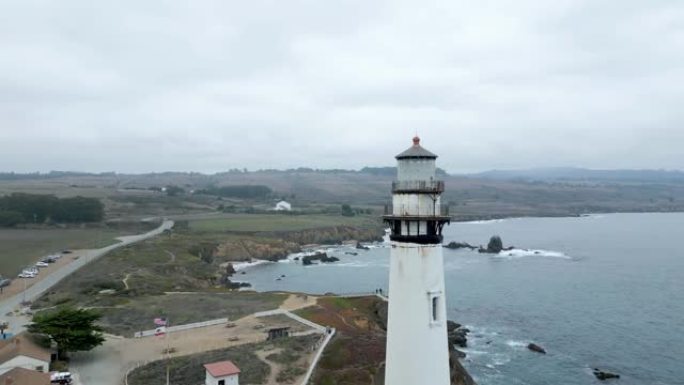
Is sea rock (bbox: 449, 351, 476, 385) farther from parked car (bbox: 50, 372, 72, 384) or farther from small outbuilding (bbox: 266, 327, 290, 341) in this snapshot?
parked car (bbox: 50, 372, 72, 384)

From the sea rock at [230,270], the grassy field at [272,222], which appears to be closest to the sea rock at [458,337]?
the sea rock at [230,270]

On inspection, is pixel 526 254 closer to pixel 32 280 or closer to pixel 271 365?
pixel 32 280

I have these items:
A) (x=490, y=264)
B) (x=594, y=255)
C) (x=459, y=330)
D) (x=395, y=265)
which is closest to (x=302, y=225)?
(x=490, y=264)

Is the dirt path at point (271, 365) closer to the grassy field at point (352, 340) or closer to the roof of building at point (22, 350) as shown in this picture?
the grassy field at point (352, 340)

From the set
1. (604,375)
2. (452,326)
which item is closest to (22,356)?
(452,326)

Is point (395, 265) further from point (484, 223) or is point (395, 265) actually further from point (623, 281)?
point (484, 223)

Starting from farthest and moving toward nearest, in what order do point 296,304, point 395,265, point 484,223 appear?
point 484,223
point 296,304
point 395,265

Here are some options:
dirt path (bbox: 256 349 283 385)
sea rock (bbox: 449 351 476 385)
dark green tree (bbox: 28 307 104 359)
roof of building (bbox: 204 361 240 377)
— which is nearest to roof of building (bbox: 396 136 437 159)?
roof of building (bbox: 204 361 240 377)
